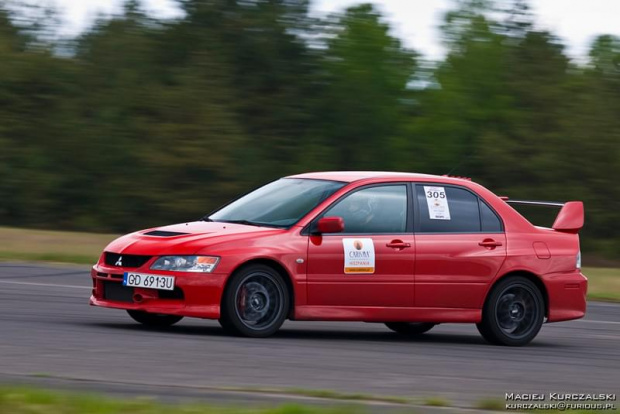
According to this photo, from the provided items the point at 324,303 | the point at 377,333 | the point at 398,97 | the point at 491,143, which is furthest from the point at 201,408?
the point at 398,97

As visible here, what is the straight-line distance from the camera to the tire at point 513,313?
11.2 m

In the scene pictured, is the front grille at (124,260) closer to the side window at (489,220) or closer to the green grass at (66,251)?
the side window at (489,220)

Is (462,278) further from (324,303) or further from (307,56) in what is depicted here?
(307,56)

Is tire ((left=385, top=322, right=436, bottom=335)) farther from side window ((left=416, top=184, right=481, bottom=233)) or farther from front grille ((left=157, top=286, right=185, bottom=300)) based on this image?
front grille ((left=157, top=286, right=185, bottom=300))

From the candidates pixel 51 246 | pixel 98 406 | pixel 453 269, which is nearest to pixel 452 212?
pixel 453 269

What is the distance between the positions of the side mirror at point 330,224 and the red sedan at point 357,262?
0.5 inches

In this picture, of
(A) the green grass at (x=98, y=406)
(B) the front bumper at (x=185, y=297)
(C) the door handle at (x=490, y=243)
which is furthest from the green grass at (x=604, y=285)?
(A) the green grass at (x=98, y=406)

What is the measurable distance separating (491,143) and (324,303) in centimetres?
2582

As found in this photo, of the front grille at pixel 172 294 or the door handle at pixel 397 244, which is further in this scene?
the door handle at pixel 397 244

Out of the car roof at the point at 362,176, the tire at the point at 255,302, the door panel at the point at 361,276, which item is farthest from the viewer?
the car roof at the point at 362,176

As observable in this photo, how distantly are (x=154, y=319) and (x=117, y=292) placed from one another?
740 mm

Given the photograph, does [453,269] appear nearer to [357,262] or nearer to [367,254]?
[367,254]

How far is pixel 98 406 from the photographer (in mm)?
6188

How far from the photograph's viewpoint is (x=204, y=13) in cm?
3716
